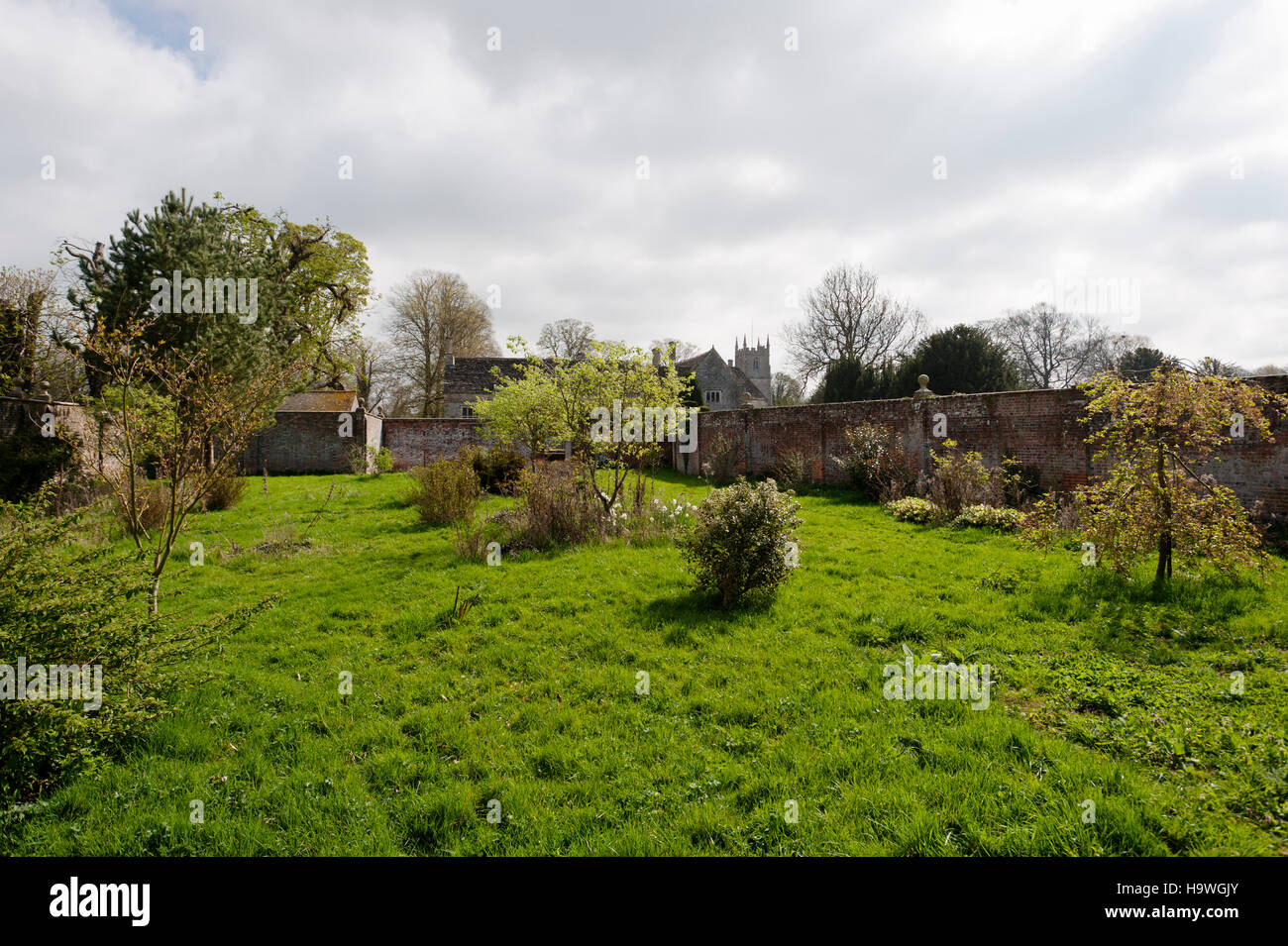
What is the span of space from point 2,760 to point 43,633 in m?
0.74

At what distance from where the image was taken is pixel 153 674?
4.12 metres

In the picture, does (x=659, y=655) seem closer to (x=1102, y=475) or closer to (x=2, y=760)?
(x=2, y=760)

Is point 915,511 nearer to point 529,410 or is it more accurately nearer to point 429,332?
point 529,410

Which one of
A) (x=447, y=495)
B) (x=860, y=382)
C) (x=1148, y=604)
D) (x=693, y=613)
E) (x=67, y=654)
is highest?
(x=860, y=382)

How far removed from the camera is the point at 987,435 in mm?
13594

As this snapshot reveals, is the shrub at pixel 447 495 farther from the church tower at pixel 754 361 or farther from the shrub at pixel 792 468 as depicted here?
the church tower at pixel 754 361

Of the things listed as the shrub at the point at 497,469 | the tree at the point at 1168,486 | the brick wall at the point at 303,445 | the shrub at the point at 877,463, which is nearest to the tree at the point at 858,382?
the shrub at the point at 877,463

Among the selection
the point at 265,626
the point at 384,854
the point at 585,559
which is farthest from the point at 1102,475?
the point at 265,626

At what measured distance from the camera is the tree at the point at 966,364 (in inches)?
1131

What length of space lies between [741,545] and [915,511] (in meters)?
6.74

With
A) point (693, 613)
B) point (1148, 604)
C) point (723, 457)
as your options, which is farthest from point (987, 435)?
point (693, 613)

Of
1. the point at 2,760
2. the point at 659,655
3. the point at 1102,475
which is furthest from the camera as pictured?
the point at 1102,475
